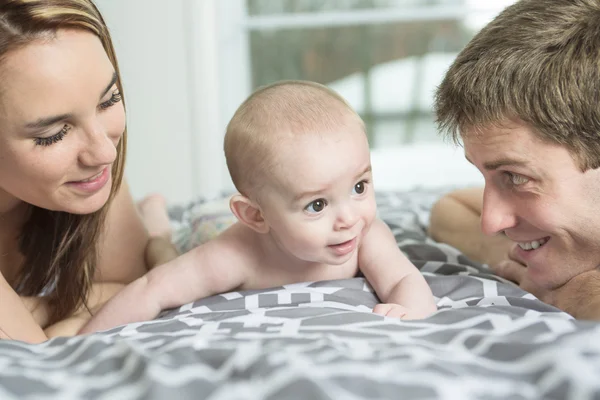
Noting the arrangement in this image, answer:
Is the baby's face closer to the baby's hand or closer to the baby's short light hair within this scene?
the baby's short light hair

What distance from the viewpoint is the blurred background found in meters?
3.93

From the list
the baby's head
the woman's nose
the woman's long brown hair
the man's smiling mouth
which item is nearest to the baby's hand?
the baby's head

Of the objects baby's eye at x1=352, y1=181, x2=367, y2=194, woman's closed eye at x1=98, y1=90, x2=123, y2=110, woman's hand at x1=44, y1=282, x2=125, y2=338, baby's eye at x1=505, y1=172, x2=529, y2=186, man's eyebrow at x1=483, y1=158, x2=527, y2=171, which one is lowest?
woman's hand at x1=44, y1=282, x2=125, y2=338

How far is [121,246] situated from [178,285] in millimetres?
429

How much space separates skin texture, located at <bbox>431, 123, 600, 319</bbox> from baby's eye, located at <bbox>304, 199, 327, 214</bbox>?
30cm

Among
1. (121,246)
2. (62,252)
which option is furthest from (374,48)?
(62,252)

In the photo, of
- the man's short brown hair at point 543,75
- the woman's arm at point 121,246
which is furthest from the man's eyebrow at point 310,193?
the woman's arm at point 121,246

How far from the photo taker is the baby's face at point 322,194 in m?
1.49

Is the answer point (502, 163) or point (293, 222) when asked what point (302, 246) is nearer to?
point (293, 222)

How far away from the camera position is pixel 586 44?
1366 millimetres

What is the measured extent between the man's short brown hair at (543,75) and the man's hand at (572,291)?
0.76ft

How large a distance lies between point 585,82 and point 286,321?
66 cm

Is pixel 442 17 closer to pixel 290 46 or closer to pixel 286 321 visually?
pixel 290 46

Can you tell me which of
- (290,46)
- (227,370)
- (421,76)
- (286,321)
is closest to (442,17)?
(421,76)
